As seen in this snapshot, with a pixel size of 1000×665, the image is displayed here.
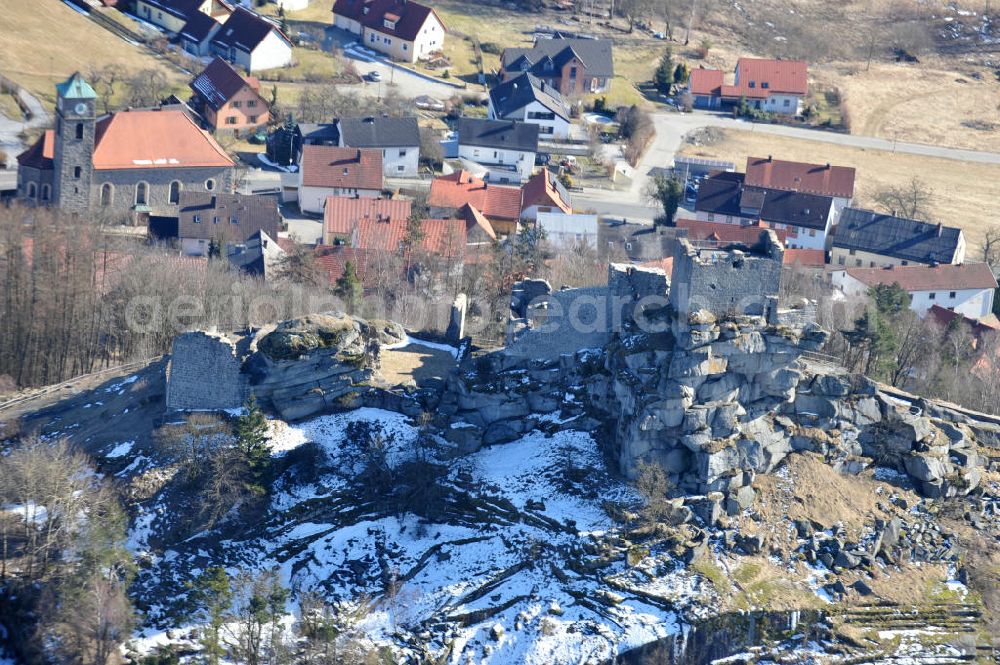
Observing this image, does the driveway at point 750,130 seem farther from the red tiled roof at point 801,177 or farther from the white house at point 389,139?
the white house at point 389,139

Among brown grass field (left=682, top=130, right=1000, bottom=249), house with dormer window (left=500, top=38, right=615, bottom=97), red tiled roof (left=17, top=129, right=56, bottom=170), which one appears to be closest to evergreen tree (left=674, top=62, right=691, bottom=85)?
house with dormer window (left=500, top=38, right=615, bottom=97)

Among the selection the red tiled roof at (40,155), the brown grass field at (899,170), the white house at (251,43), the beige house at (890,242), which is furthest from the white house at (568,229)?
A: the white house at (251,43)

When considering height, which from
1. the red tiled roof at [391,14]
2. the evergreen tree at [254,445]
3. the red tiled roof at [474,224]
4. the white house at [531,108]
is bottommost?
the evergreen tree at [254,445]

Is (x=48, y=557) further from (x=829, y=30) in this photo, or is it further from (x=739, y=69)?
(x=829, y=30)

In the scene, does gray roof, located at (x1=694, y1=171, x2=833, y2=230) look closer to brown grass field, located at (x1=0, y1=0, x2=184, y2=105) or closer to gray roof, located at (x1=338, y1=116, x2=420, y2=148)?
gray roof, located at (x1=338, y1=116, x2=420, y2=148)

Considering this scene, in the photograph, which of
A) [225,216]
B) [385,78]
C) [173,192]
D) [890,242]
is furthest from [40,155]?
→ [890,242]

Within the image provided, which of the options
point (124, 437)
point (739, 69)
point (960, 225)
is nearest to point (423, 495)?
point (124, 437)
